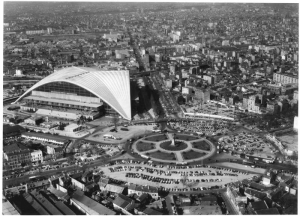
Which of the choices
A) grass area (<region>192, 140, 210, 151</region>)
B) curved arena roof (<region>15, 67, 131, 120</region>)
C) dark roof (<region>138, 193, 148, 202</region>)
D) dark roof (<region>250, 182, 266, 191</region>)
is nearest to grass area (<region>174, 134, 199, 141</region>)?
grass area (<region>192, 140, 210, 151</region>)

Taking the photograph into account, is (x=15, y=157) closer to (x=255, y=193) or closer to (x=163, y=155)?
(x=163, y=155)

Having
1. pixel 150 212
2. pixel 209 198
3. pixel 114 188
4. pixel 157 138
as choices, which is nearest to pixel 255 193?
pixel 209 198

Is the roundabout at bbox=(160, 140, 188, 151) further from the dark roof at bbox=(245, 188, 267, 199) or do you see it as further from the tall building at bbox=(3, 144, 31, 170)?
the tall building at bbox=(3, 144, 31, 170)

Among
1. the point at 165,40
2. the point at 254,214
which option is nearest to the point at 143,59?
the point at 165,40

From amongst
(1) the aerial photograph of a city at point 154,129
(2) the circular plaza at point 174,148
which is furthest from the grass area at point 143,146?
(1) the aerial photograph of a city at point 154,129

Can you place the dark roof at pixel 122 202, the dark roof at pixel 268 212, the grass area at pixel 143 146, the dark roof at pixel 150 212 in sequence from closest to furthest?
the dark roof at pixel 268 212 < the dark roof at pixel 150 212 < the dark roof at pixel 122 202 < the grass area at pixel 143 146

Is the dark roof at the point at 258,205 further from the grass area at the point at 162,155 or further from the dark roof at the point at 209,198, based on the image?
the grass area at the point at 162,155
